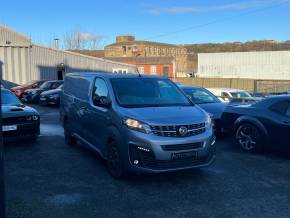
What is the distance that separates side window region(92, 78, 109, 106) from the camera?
6.81 m

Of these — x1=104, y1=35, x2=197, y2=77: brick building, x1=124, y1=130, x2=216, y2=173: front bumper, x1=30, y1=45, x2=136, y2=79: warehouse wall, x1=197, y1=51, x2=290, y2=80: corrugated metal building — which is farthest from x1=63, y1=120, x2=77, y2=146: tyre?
x1=104, y1=35, x2=197, y2=77: brick building

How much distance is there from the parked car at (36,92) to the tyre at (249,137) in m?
16.0

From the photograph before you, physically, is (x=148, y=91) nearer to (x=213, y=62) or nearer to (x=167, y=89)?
(x=167, y=89)

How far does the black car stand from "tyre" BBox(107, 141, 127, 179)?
349 cm

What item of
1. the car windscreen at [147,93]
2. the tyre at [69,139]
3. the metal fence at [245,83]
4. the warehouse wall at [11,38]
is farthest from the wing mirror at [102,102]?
the warehouse wall at [11,38]

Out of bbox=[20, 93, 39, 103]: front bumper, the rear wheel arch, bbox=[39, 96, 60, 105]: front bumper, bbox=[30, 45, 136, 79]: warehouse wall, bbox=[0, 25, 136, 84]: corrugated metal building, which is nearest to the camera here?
the rear wheel arch

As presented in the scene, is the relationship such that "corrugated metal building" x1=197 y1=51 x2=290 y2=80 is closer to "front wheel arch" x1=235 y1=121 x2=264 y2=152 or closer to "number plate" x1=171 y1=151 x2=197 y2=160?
"front wheel arch" x1=235 y1=121 x2=264 y2=152

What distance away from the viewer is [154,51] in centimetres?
10300

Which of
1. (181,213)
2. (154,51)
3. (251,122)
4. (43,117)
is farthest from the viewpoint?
(154,51)

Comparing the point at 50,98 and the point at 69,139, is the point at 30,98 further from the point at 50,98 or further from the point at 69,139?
the point at 69,139

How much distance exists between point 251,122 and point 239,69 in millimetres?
45659

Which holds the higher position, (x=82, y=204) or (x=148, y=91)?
(x=148, y=91)

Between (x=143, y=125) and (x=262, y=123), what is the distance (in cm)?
346

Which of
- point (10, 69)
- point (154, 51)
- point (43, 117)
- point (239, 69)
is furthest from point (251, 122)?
point (154, 51)
